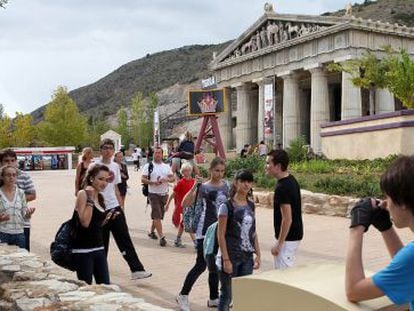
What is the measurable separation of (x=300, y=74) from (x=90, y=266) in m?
40.3

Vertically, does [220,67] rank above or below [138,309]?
above

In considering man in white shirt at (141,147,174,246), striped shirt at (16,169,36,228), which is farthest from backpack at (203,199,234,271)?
man in white shirt at (141,147,174,246)

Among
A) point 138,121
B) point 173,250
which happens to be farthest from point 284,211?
point 138,121

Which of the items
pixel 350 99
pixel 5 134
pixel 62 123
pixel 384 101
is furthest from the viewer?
pixel 5 134

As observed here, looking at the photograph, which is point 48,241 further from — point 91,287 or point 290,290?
point 290,290

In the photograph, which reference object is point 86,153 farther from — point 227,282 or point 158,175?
point 227,282

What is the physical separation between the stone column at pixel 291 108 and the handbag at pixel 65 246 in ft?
126

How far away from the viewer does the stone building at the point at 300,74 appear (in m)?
37.6

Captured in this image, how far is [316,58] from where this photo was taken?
40.2 metres

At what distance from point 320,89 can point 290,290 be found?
1556 inches

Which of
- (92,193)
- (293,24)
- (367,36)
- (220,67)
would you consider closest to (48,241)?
(92,193)

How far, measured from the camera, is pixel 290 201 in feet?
18.0

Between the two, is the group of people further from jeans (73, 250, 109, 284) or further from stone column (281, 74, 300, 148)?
stone column (281, 74, 300, 148)

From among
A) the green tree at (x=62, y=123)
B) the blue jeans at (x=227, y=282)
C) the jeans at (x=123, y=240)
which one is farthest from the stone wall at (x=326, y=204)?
the green tree at (x=62, y=123)
